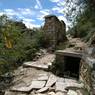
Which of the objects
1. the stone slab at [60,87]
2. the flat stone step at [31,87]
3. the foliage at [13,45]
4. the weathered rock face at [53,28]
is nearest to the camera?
the stone slab at [60,87]

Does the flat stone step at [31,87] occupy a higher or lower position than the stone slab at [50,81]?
lower

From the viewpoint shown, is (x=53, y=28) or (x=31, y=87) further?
(x=53, y=28)

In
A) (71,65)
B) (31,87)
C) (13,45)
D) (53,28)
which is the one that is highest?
(53,28)

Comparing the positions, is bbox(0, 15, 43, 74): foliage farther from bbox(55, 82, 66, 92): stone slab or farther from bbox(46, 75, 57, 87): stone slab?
bbox(55, 82, 66, 92): stone slab

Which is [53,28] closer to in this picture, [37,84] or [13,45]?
[13,45]

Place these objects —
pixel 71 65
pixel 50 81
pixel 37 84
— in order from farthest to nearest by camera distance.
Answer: pixel 71 65, pixel 50 81, pixel 37 84

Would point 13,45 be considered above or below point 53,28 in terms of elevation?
below

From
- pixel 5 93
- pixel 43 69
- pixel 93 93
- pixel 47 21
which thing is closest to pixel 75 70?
pixel 43 69

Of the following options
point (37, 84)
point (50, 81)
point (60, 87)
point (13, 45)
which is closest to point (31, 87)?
point (37, 84)

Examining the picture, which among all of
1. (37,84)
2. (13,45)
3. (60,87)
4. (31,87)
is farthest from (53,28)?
(60,87)

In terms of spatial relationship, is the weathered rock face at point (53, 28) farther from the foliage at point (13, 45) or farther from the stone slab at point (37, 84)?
the stone slab at point (37, 84)

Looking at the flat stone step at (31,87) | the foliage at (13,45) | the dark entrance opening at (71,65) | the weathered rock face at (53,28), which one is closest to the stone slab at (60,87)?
the flat stone step at (31,87)

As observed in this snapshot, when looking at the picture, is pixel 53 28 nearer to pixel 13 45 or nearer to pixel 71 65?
pixel 13 45

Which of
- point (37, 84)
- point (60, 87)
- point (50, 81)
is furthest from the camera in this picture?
point (50, 81)
